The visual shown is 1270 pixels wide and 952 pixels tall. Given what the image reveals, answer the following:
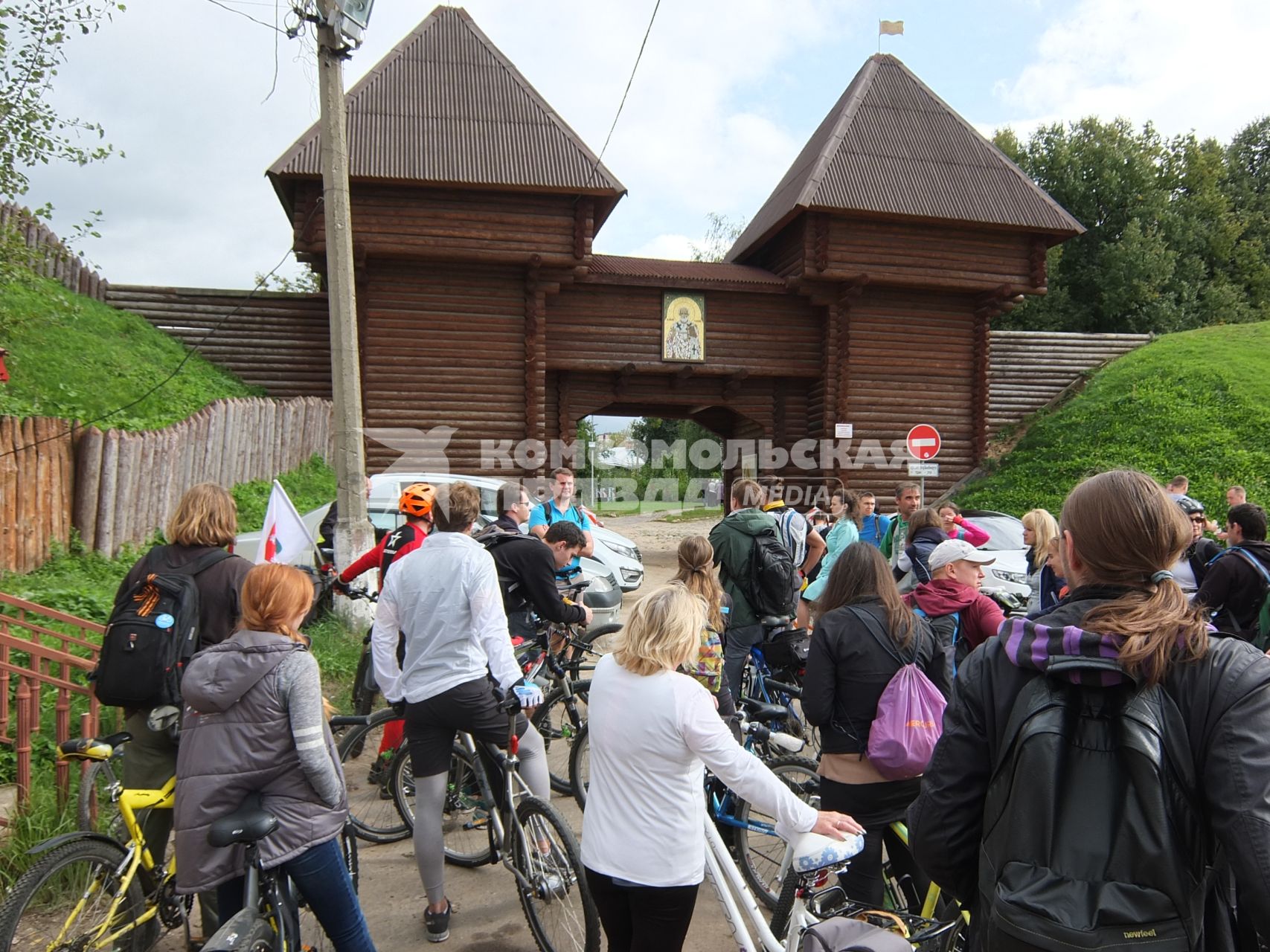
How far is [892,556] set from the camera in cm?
886

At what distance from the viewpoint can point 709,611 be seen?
4.66m

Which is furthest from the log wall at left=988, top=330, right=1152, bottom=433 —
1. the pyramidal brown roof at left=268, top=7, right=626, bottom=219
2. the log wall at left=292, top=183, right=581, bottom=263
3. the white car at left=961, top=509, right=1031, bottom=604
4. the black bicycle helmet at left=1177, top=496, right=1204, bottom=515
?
the black bicycle helmet at left=1177, top=496, right=1204, bottom=515

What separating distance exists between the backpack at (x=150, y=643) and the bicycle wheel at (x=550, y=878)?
1.52m

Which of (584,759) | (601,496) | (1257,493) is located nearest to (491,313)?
(584,759)

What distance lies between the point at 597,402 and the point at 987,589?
403 inches

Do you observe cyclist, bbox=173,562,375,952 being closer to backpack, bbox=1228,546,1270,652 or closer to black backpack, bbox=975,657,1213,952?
black backpack, bbox=975,657,1213,952

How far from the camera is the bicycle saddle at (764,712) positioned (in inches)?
171

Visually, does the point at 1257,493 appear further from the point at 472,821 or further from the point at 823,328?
the point at 472,821

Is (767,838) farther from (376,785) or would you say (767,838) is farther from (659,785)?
(376,785)

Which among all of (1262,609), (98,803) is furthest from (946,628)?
(98,803)

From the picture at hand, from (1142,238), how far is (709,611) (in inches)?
1449

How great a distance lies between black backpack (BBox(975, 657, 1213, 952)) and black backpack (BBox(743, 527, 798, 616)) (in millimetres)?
4176

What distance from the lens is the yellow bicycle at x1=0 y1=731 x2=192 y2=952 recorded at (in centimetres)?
296


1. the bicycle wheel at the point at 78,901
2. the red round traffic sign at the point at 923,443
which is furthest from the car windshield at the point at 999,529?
the bicycle wheel at the point at 78,901
